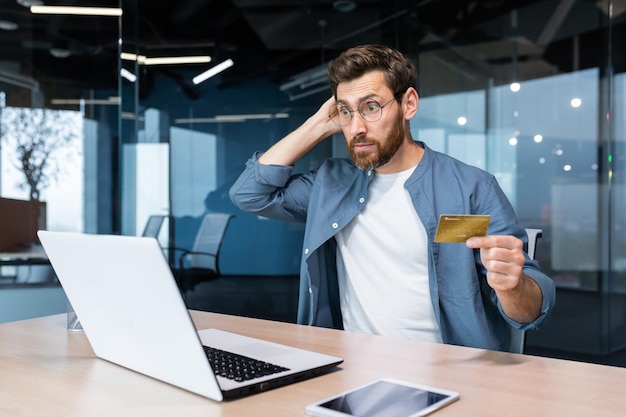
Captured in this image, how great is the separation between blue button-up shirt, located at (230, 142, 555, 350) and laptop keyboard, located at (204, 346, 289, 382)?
629mm

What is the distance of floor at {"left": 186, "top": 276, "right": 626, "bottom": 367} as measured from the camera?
13.8 feet

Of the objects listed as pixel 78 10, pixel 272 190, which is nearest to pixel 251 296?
pixel 78 10

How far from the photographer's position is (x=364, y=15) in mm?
4117

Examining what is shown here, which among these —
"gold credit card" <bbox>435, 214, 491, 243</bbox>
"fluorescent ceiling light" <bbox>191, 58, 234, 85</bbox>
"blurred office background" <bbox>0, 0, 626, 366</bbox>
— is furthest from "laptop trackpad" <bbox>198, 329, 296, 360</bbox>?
"fluorescent ceiling light" <bbox>191, 58, 234, 85</bbox>

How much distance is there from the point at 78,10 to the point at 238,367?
3.50 m

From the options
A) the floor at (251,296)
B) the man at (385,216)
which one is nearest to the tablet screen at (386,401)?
the man at (385,216)

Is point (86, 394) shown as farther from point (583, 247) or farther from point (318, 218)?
point (583, 247)

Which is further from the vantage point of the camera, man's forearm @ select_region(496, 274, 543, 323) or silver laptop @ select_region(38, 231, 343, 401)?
man's forearm @ select_region(496, 274, 543, 323)

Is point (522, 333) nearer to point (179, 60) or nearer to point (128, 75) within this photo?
point (128, 75)

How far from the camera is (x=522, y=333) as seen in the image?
153 centimetres

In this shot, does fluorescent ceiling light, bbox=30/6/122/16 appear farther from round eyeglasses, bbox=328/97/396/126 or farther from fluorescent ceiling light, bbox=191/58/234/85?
round eyeglasses, bbox=328/97/396/126

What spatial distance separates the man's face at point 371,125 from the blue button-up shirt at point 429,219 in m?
0.09

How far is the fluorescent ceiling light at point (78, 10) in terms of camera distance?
149 inches

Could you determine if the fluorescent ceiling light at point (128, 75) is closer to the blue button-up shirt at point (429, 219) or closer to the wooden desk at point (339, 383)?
the blue button-up shirt at point (429, 219)
